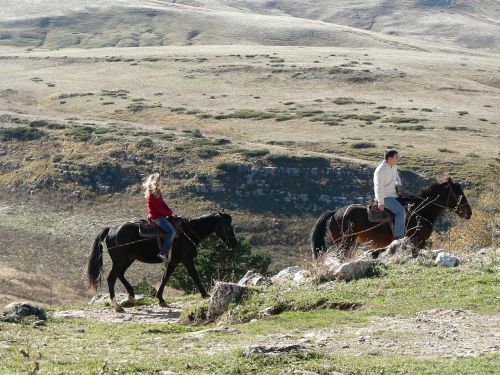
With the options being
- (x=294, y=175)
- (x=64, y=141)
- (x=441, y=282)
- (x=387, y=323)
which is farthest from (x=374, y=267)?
(x=64, y=141)

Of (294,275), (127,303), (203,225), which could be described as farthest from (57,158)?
(294,275)

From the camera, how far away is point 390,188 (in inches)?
725

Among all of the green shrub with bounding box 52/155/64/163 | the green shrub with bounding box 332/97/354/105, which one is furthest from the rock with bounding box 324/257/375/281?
the green shrub with bounding box 332/97/354/105

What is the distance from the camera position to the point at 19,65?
139250mm

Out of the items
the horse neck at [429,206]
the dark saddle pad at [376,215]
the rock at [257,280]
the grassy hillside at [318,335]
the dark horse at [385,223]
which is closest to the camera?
the grassy hillside at [318,335]

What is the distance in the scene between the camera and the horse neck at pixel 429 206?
65.4 feet

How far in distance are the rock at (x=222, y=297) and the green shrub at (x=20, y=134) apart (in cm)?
6464

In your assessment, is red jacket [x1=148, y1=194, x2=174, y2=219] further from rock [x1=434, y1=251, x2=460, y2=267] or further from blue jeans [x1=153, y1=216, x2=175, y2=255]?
rock [x1=434, y1=251, x2=460, y2=267]

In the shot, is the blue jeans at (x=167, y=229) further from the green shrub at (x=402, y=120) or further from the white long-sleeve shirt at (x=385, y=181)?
the green shrub at (x=402, y=120)

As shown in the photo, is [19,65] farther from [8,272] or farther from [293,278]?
[293,278]

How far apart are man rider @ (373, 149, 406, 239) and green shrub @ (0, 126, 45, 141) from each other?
63.2 m

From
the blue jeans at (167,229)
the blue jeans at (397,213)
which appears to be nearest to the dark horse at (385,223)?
the blue jeans at (397,213)

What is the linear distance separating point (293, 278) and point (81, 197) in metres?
46.1

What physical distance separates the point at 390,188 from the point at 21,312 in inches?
338
